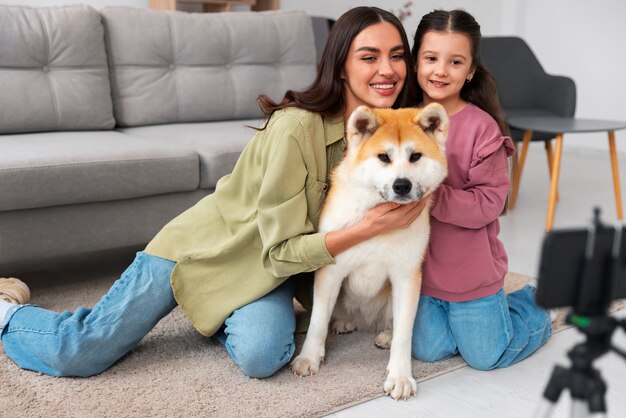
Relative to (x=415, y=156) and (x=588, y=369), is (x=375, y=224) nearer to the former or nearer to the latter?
(x=415, y=156)

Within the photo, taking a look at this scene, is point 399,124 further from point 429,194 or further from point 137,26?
point 137,26

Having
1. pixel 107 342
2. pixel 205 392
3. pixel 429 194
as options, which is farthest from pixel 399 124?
pixel 107 342

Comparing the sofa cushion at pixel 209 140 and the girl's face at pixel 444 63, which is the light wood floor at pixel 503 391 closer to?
the girl's face at pixel 444 63

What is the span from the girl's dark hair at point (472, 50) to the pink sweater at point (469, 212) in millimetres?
68

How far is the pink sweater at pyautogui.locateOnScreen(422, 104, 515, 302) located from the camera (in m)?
1.82

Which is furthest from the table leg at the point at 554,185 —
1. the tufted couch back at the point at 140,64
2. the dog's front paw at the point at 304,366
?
the dog's front paw at the point at 304,366

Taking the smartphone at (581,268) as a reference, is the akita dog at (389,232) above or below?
below

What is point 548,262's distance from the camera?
28.2 inches

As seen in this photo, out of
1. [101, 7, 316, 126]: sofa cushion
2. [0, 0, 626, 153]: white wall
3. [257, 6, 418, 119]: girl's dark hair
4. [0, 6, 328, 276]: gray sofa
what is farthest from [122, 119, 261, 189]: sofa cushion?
[0, 0, 626, 153]: white wall

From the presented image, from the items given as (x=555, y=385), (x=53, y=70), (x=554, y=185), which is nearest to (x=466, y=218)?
(x=555, y=385)

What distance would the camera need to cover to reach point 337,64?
1856mm

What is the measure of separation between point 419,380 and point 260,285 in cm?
48

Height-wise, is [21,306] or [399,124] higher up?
[399,124]

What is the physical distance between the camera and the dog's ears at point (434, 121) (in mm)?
1641
